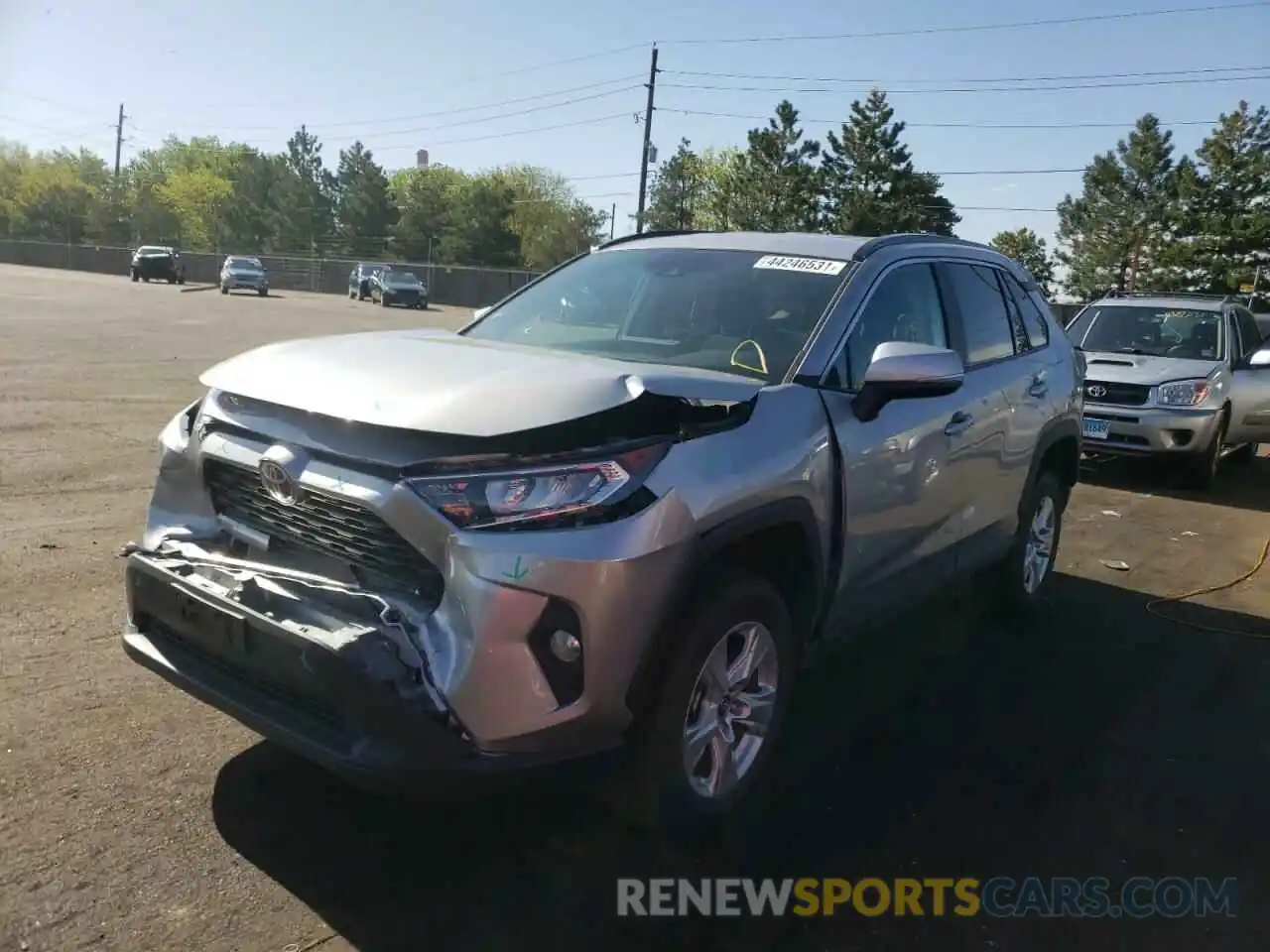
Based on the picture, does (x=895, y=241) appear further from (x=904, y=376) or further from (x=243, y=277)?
(x=243, y=277)

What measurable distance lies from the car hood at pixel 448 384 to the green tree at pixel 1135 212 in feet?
211

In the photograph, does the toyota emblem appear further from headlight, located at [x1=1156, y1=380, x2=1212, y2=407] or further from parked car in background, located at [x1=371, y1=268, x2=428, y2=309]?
parked car in background, located at [x1=371, y1=268, x2=428, y2=309]

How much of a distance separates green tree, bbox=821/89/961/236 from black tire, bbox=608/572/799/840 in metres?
62.1

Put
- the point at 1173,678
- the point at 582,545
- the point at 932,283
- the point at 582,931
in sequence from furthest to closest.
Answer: the point at 1173,678 < the point at 932,283 < the point at 582,931 < the point at 582,545

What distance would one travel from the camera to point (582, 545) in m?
2.75

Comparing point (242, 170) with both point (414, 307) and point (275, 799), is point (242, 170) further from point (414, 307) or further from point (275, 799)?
point (275, 799)

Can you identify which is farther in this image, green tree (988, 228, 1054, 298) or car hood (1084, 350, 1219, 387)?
green tree (988, 228, 1054, 298)

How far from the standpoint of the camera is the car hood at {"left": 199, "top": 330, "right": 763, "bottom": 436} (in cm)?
289

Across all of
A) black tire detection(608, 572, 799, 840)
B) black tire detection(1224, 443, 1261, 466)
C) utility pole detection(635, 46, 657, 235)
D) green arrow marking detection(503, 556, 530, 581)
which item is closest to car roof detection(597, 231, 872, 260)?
black tire detection(608, 572, 799, 840)

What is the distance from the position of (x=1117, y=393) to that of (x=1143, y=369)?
409 millimetres

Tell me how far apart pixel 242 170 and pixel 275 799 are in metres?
108

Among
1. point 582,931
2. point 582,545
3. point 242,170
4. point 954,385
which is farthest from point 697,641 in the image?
point 242,170

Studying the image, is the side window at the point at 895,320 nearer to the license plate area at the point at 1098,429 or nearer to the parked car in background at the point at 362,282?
the license plate area at the point at 1098,429

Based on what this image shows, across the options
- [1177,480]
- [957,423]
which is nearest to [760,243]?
[957,423]
